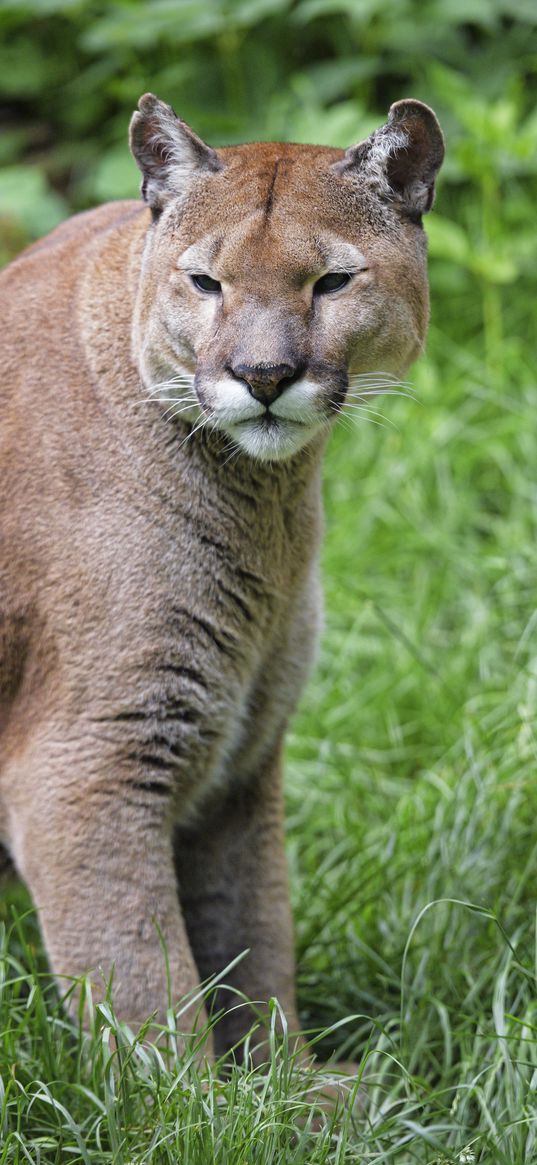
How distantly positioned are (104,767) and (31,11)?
536 centimetres

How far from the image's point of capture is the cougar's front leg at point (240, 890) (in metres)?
4.15

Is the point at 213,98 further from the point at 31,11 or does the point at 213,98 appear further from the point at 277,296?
the point at 277,296

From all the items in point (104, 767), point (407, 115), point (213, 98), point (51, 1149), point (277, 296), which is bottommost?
point (51, 1149)

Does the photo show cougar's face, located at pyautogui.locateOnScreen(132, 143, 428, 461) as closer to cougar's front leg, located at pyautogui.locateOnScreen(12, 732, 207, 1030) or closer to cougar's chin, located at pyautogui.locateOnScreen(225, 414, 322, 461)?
cougar's chin, located at pyautogui.locateOnScreen(225, 414, 322, 461)

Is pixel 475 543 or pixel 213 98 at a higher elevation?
pixel 213 98

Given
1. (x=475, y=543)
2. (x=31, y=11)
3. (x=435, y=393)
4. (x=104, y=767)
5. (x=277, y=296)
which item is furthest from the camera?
(x=31, y=11)

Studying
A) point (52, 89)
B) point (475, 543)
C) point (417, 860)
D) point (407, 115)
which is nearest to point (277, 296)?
point (407, 115)

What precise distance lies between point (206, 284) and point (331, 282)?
0.28m

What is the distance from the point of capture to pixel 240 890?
13.8 feet

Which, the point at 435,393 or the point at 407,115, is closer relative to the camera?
the point at 407,115

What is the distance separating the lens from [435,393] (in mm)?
6754

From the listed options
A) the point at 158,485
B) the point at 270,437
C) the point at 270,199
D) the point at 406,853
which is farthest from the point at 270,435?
the point at 406,853

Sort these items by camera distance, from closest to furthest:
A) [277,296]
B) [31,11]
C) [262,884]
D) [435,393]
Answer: [277,296] < [262,884] < [435,393] < [31,11]

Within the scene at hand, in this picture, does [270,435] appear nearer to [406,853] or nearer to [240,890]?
[240,890]
